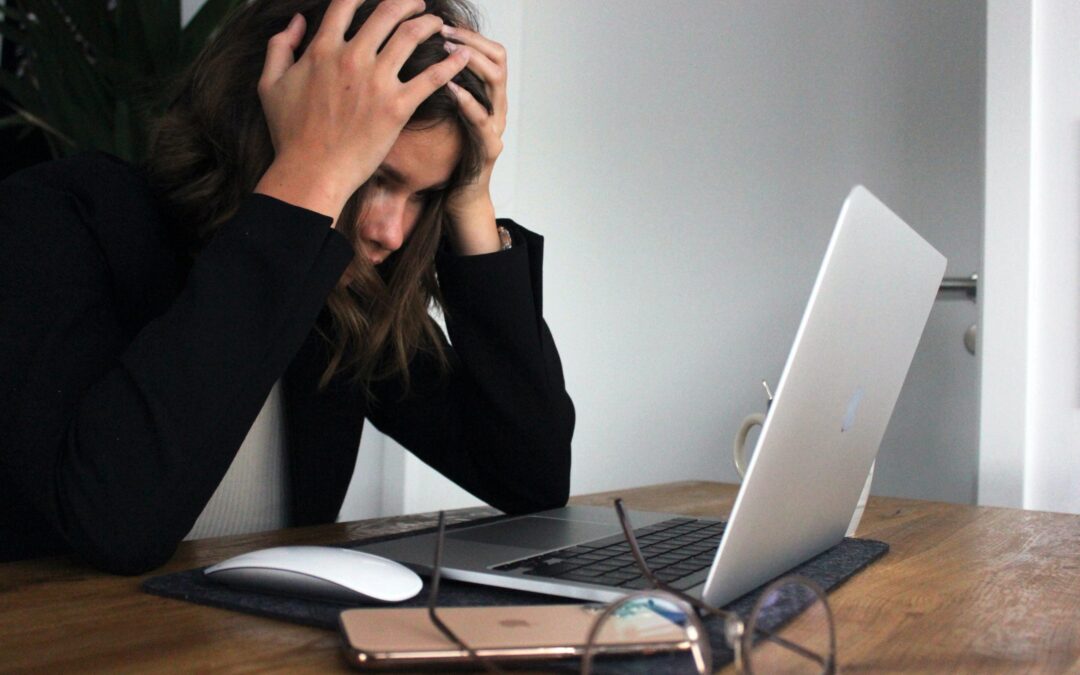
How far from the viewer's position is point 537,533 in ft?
2.94

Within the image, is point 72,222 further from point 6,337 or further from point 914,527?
point 914,527

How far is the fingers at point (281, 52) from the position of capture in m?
0.91

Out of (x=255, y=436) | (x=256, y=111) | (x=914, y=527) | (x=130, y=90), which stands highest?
(x=130, y=90)

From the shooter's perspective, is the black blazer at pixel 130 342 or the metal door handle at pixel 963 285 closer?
the black blazer at pixel 130 342

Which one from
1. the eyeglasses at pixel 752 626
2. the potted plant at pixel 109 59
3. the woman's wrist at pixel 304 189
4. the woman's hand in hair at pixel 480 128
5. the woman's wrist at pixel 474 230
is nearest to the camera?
the eyeglasses at pixel 752 626

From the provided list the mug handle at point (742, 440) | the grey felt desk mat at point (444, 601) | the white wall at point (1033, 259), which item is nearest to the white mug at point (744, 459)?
the mug handle at point (742, 440)

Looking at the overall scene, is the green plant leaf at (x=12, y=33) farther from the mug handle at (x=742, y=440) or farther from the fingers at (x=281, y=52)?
the mug handle at (x=742, y=440)

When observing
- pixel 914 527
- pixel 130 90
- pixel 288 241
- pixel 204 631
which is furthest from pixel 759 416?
pixel 130 90

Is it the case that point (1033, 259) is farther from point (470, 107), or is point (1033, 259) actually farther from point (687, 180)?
point (470, 107)

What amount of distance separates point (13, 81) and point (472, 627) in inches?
79.0

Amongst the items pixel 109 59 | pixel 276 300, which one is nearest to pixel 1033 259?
pixel 276 300

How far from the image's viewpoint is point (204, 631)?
1.86 ft

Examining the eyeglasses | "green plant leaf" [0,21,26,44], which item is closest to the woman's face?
the eyeglasses

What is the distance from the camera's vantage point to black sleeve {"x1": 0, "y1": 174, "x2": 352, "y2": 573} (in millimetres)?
718
